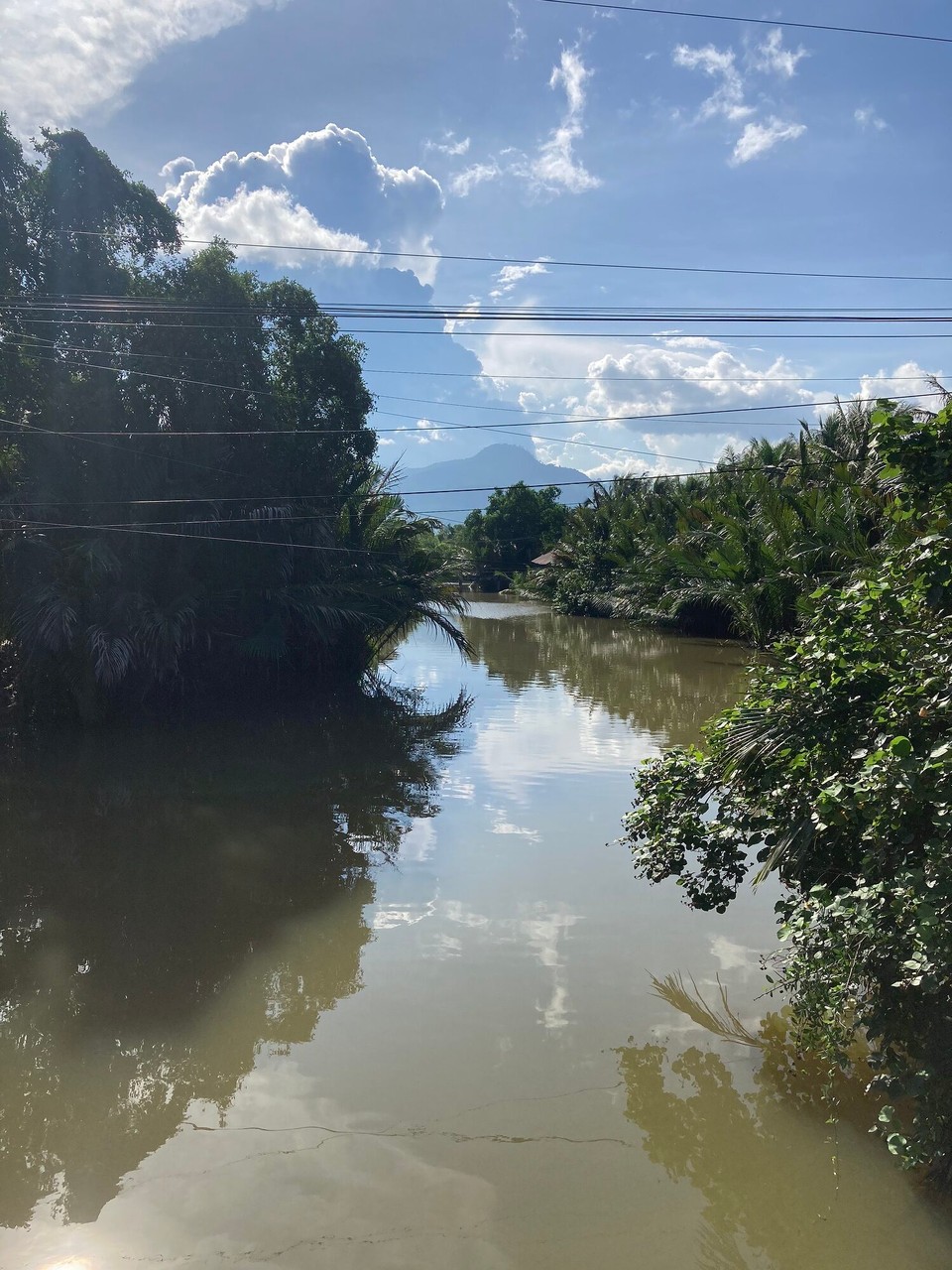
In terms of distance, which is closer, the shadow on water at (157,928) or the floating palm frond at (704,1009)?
the shadow on water at (157,928)

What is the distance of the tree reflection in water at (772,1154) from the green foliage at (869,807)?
11.1 inches

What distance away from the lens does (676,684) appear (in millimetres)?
18891

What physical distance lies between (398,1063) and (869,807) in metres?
2.75

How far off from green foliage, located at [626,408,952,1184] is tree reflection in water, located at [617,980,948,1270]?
11.1 inches

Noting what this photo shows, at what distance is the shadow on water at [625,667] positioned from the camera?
1554 cm

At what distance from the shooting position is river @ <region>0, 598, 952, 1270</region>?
3.47 m

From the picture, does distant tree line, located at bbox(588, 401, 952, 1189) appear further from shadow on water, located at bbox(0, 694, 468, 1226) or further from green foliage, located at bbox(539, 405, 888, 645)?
green foliage, located at bbox(539, 405, 888, 645)

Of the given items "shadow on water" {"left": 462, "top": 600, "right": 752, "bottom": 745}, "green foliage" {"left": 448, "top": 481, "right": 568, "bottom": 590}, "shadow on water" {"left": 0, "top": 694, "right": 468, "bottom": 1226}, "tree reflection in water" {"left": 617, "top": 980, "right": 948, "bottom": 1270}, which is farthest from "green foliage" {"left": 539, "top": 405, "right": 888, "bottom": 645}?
"green foliage" {"left": 448, "top": 481, "right": 568, "bottom": 590}

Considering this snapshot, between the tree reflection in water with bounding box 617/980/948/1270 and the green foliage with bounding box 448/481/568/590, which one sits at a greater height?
the green foliage with bounding box 448/481/568/590

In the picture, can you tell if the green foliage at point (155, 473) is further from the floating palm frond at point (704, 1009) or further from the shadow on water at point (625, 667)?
the floating palm frond at point (704, 1009)

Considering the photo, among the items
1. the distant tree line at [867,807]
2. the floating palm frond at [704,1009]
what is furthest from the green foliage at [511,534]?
the floating palm frond at [704,1009]

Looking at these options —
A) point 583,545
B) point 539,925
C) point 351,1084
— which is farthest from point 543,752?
point 583,545

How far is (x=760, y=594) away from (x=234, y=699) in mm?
12871

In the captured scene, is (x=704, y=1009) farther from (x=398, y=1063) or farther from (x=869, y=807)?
(x=869, y=807)
